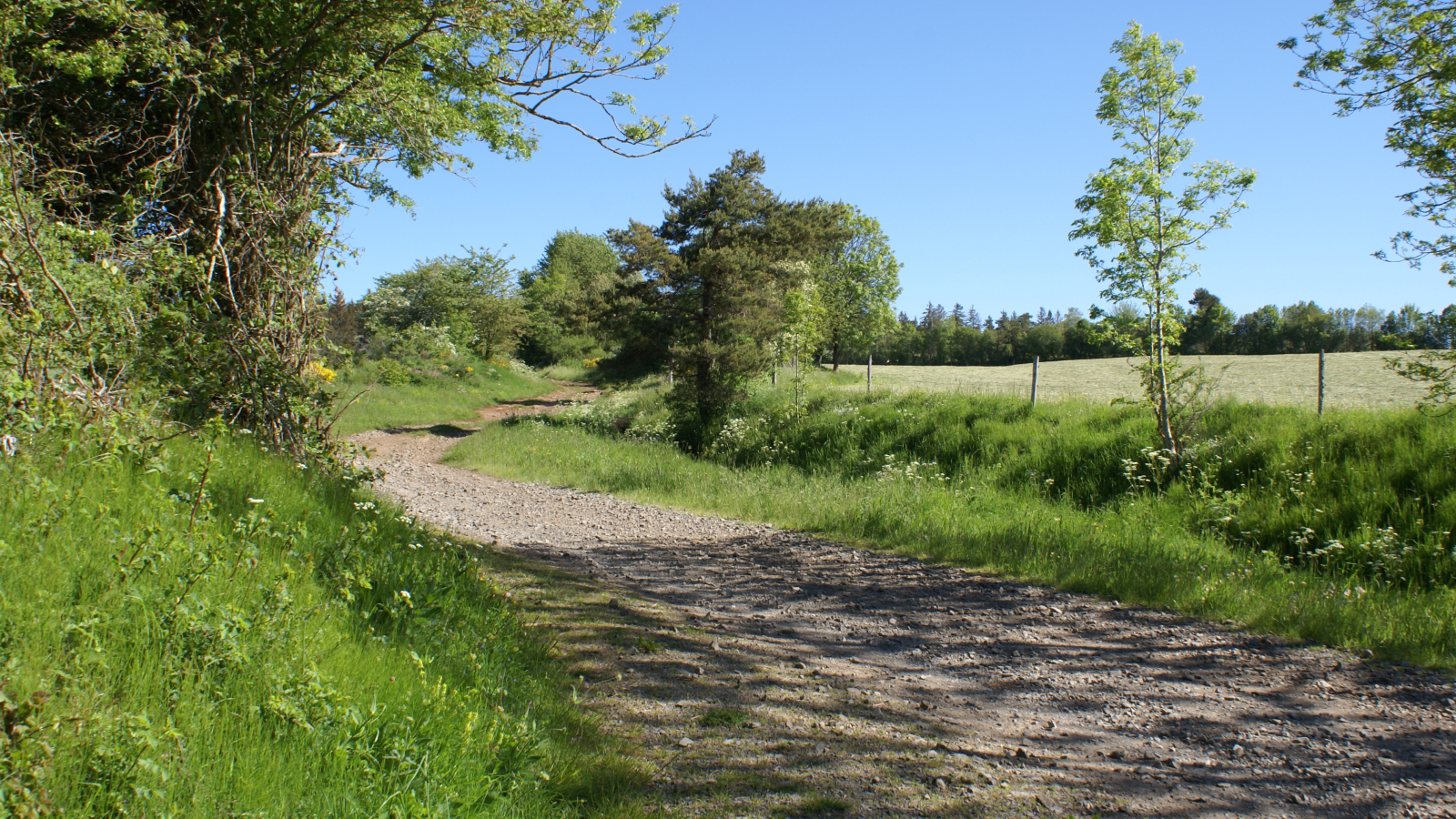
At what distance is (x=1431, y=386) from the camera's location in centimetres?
852

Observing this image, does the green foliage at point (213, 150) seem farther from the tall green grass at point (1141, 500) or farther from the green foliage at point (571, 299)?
the green foliage at point (571, 299)

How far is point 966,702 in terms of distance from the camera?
4641 millimetres

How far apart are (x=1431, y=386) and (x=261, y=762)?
11206 mm

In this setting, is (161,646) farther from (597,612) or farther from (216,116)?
(216,116)

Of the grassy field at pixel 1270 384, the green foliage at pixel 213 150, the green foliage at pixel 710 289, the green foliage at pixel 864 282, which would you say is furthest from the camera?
the green foliage at pixel 864 282

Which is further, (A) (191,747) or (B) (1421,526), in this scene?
(B) (1421,526)

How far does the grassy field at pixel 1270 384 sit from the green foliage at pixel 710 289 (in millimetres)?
4087

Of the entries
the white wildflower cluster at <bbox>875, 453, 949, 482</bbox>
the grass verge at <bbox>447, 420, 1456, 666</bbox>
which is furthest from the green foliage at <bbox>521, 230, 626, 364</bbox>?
the white wildflower cluster at <bbox>875, 453, 949, 482</bbox>

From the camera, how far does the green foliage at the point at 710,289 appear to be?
2262 centimetres

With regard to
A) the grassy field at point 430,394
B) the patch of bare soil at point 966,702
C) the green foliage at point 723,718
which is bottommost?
the patch of bare soil at point 966,702

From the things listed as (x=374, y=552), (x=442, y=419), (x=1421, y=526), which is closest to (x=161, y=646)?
(x=374, y=552)

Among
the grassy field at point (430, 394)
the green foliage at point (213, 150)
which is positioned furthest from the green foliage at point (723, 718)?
the grassy field at point (430, 394)

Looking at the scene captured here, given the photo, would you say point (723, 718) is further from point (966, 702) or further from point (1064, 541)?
point (1064, 541)

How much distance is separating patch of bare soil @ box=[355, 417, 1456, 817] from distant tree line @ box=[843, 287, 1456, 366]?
17.9 ft
